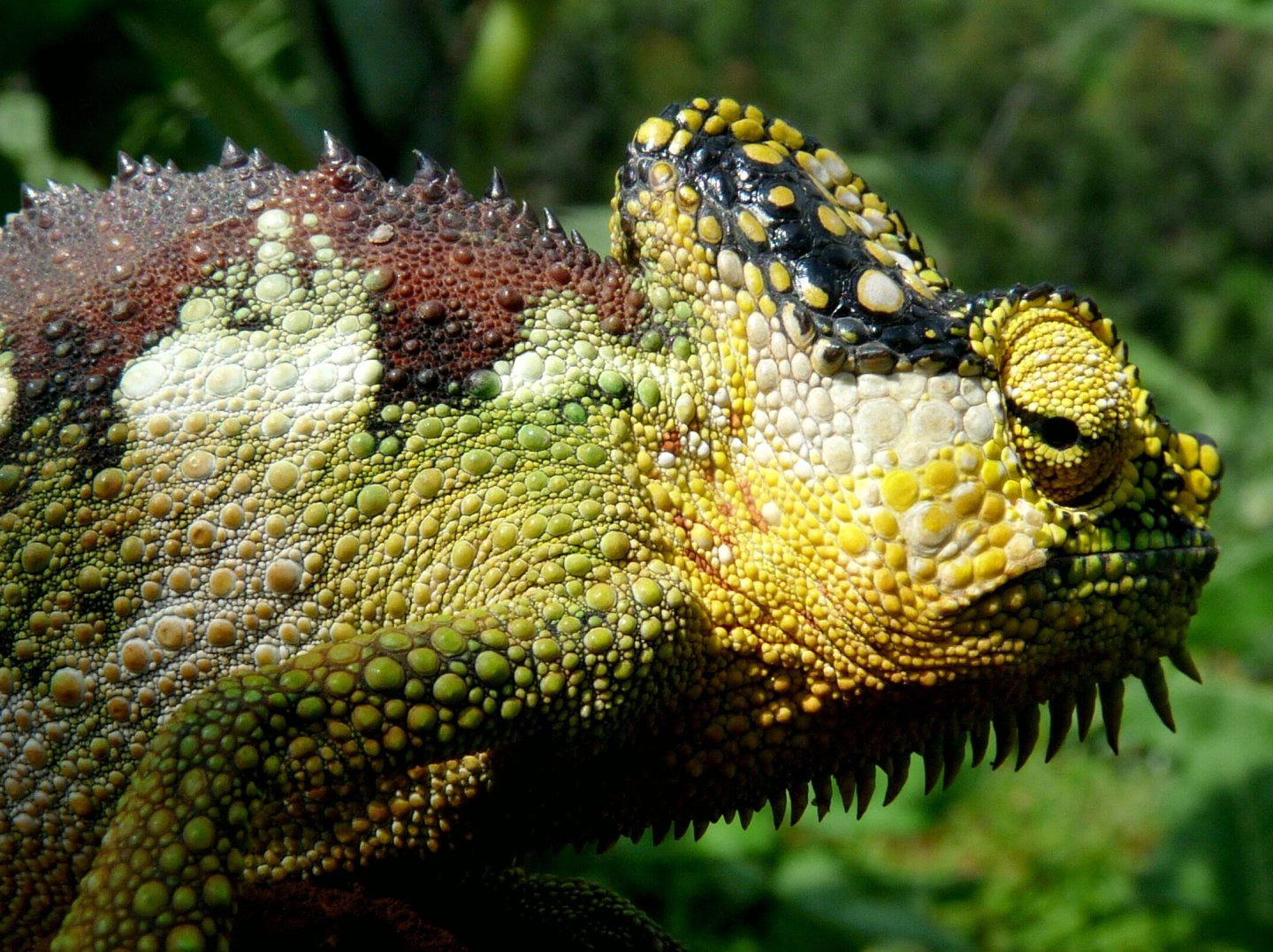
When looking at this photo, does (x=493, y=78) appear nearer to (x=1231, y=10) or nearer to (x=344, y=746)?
(x=1231, y=10)

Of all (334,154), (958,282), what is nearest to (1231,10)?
(958,282)

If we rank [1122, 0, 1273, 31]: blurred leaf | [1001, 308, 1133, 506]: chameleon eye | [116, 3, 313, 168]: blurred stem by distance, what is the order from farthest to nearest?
[1122, 0, 1273, 31]: blurred leaf < [116, 3, 313, 168]: blurred stem < [1001, 308, 1133, 506]: chameleon eye

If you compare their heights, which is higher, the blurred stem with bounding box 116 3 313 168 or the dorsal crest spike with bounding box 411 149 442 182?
the blurred stem with bounding box 116 3 313 168

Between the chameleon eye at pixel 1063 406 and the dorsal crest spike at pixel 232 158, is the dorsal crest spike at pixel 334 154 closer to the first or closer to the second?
the dorsal crest spike at pixel 232 158

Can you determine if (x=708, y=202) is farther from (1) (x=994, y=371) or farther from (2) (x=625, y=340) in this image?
(1) (x=994, y=371)

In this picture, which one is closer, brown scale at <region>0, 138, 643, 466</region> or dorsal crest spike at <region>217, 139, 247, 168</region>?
brown scale at <region>0, 138, 643, 466</region>

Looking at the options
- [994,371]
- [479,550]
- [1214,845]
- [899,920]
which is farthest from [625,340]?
[1214,845]

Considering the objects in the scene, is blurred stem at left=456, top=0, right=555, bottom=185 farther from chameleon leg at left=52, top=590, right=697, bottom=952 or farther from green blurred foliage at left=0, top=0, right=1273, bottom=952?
chameleon leg at left=52, top=590, right=697, bottom=952

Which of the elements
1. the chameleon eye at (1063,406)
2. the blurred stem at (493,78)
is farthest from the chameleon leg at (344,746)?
the blurred stem at (493,78)

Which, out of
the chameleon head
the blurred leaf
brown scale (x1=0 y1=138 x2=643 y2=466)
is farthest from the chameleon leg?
the blurred leaf
